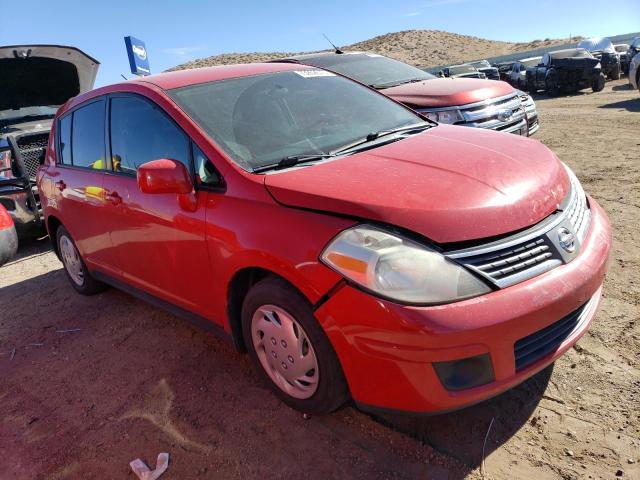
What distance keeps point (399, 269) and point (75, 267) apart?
3.72 metres

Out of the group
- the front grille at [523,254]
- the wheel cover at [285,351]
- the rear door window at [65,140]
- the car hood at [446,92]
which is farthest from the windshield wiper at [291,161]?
the car hood at [446,92]

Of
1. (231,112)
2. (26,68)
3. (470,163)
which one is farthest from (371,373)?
(26,68)

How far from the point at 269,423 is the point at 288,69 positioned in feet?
7.78

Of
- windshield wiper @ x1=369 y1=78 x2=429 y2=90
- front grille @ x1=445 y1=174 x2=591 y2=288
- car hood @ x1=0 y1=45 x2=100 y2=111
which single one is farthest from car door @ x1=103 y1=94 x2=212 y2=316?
windshield wiper @ x1=369 y1=78 x2=429 y2=90

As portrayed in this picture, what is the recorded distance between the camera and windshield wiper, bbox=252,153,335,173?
265cm

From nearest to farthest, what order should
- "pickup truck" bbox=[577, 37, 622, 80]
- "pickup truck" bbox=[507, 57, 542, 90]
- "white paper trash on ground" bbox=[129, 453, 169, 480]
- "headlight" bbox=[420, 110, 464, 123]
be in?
"white paper trash on ground" bbox=[129, 453, 169, 480], "headlight" bbox=[420, 110, 464, 123], "pickup truck" bbox=[577, 37, 622, 80], "pickup truck" bbox=[507, 57, 542, 90]

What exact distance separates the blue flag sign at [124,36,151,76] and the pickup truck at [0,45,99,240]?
292cm

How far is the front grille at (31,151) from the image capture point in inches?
263

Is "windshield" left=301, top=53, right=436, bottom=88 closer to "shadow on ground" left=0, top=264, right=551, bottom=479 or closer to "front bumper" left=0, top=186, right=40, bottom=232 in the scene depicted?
"front bumper" left=0, top=186, right=40, bottom=232

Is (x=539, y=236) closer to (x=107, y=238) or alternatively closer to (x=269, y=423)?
(x=269, y=423)

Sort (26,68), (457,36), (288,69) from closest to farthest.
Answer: (288,69) < (26,68) < (457,36)

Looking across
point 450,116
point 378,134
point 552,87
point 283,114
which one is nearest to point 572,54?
point 552,87

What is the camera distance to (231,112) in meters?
2.98

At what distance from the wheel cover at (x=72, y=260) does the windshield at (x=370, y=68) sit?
3.96 metres
